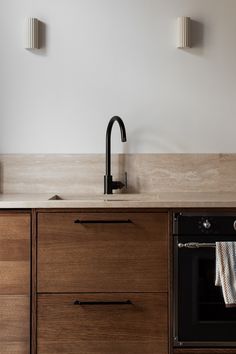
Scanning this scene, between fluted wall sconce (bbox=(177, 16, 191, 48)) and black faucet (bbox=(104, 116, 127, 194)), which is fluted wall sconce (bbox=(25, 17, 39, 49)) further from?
fluted wall sconce (bbox=(177, 16, 191, 48))

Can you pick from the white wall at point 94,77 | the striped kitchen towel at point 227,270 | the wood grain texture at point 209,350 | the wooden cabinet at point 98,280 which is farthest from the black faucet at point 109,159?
the wood grain texture at point 209,350

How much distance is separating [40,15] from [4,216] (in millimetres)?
1222

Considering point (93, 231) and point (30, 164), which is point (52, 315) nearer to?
point (93, 231)

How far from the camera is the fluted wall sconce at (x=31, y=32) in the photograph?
2742mm

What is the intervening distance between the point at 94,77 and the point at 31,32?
1.37 ft

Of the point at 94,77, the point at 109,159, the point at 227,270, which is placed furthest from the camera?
the point at 94,77

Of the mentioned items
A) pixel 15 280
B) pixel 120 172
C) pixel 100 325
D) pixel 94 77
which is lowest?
pixel 100 325

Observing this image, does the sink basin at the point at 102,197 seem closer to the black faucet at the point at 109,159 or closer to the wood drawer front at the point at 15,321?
the black faucet at the point at 109,159

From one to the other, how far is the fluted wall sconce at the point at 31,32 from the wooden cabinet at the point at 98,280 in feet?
3.43

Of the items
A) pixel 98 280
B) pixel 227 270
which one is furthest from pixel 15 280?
pixel 227 270

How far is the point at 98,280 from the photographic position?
2.22m

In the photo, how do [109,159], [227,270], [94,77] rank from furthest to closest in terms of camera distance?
1. [94,77]
2. [109,159]
3. [227,270]

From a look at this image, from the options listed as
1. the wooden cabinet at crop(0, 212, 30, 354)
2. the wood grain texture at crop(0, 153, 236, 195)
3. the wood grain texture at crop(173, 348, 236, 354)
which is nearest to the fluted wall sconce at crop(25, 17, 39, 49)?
the wood grain texture at crop(0, 153, 236, 195)

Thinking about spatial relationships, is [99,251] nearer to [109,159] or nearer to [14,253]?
[14,253]
